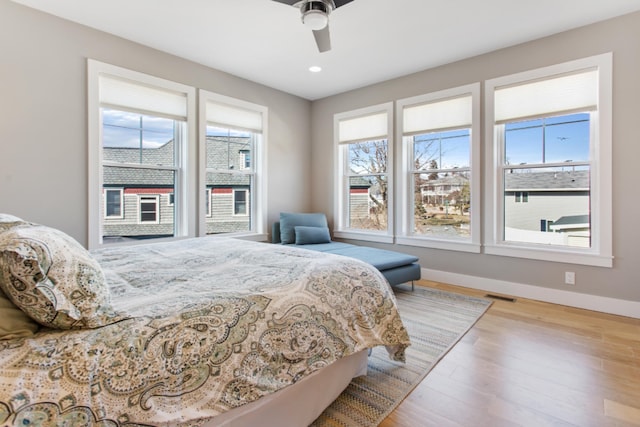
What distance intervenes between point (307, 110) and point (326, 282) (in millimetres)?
4215

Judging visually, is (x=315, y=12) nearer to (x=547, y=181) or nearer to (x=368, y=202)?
(x=547, y=181)

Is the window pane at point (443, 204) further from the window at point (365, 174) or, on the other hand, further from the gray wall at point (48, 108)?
the gray wall at point (48, 108)

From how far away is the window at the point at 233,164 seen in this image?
4.02m

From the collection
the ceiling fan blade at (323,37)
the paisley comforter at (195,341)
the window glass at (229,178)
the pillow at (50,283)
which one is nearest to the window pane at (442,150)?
the ceiling fan blade at (323,37)

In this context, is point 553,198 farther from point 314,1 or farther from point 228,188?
point 228,188

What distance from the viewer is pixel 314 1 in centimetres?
209

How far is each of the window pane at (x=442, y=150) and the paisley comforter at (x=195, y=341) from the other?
105 inches

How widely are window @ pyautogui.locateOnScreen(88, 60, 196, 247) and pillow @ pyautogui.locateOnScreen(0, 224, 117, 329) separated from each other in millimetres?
2495

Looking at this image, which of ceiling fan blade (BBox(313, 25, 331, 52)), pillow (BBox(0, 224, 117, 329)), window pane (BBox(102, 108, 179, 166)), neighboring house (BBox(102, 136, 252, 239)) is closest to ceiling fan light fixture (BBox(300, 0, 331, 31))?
ceiling fan blade (BBox(313, 25, 331, 52))

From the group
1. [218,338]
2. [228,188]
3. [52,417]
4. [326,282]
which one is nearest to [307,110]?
[228,188]

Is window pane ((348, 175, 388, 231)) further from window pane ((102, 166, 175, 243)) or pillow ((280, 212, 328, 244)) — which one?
window pane ((102, 166, 175, 243))

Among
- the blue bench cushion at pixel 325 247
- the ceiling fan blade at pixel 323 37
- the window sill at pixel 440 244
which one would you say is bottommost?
the blue bench cushion at pixel 325 247

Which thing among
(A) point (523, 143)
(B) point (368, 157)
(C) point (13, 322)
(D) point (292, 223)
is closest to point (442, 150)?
(A) point (523, 143)

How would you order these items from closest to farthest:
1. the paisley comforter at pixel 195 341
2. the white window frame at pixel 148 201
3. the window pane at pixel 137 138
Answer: the paisley comforter at pixel 195 341
the window pane at pixel 137 138
the white window frame at pixel 148 201
